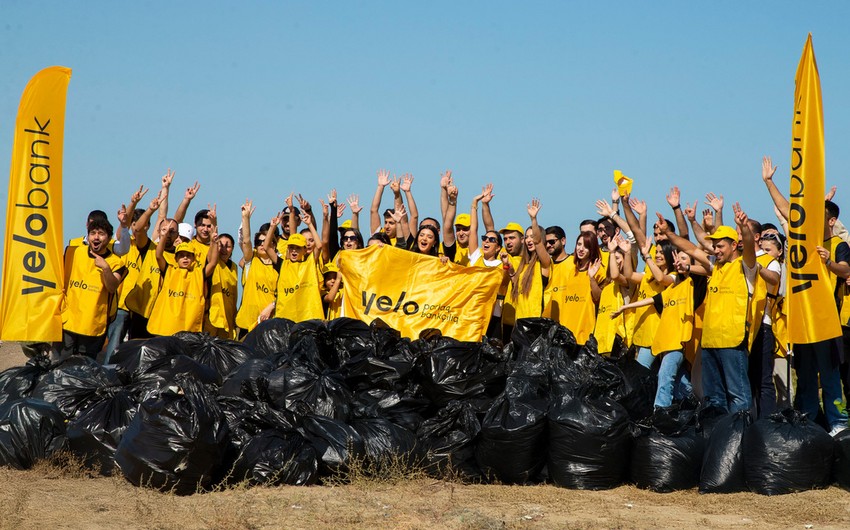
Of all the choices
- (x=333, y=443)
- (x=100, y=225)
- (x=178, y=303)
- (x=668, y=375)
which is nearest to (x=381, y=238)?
(x=178, y=303)

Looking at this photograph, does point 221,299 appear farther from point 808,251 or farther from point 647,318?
point 808,251

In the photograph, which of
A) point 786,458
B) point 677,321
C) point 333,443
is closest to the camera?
point 786,458

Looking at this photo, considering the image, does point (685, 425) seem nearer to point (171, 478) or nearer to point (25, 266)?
point (171, 478)

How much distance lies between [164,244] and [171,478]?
4.75m

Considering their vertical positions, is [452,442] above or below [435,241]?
below

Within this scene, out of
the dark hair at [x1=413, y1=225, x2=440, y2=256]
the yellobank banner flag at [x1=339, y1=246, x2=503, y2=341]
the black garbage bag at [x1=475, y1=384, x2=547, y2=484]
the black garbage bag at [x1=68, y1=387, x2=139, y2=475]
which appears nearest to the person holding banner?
the yellobank banner flag at [x1=339, y1=246, x2=503, y2=341]

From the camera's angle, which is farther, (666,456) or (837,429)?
(837,429)

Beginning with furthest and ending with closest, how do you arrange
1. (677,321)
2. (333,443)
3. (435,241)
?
1. (435,241)
2. (677,321)
3. (333,443)

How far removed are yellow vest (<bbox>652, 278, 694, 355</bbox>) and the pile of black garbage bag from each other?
746mm

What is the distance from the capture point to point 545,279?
32.7 feet

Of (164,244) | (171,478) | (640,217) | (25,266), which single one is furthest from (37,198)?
(640,217)

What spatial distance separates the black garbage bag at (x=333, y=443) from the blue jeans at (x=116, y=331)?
12.4 feet

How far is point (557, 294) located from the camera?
9.86 metres

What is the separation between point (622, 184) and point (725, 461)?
387 centimetres
